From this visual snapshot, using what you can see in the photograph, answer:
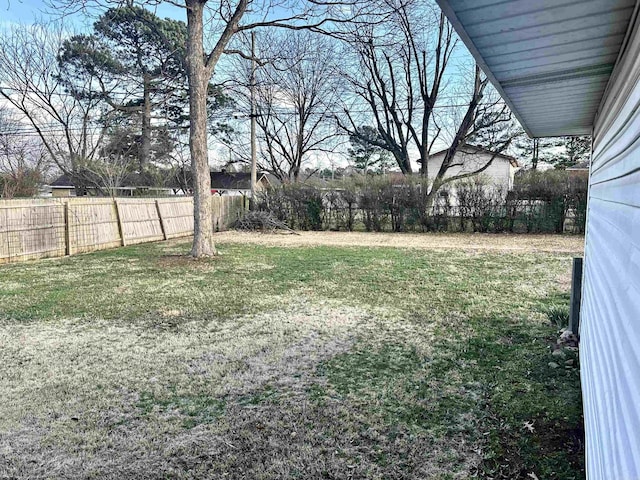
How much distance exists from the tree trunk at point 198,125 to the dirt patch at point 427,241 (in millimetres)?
2647

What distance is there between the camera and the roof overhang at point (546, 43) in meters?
1.41

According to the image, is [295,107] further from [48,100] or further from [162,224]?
[162,224]

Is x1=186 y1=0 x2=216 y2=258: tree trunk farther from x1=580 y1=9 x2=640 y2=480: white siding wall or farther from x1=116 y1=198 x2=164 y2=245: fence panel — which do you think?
x1=580 y1=9 x2=640 y2=480: white siding wall

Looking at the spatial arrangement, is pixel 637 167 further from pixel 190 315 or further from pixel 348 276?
pixel 348 276

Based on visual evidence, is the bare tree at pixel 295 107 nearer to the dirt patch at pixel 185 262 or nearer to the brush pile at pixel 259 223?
the brush pile at pixel 259 223

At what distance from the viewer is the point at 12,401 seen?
2.68 metres

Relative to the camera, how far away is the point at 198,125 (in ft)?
26.3

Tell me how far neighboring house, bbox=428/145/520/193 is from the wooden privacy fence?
31.0 ft

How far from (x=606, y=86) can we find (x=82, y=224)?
960cm

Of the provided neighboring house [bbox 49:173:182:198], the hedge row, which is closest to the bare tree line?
neighboring house [bbox 49:173:182:198]

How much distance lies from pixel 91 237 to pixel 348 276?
6.17 metres

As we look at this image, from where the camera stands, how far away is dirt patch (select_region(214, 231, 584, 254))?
977 cm

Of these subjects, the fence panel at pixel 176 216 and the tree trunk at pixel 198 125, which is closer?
the tree trunk at pixel 198 125

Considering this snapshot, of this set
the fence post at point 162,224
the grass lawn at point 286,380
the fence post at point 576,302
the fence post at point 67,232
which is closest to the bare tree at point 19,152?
the fence post at point 162,224
